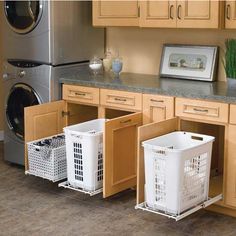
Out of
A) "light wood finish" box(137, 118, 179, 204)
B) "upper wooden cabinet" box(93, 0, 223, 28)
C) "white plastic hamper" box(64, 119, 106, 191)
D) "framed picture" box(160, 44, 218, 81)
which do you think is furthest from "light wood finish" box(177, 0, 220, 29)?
"white plastic hamper" box(64, 119, 106, 191)

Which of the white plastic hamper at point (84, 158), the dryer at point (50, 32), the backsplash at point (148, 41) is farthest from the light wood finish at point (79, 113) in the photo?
the white plastic hamper at point (84, 158)

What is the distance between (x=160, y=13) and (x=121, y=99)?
0.72m

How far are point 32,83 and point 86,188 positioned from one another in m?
1.14

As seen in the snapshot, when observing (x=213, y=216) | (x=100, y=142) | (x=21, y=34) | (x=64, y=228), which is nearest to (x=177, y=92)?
(x=100, y=142)

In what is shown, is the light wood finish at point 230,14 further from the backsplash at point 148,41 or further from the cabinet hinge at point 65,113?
the cabinet hinge at point 65,113

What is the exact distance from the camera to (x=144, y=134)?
11.6 feet

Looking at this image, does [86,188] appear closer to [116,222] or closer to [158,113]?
[116,222]

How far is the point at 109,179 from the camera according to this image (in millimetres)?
3803

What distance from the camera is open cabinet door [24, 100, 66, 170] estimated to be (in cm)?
423

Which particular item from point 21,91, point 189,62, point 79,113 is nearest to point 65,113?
point 79,113

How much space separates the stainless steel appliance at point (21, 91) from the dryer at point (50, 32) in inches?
2.6

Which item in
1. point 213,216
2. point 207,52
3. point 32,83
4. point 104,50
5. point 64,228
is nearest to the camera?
point 64,228

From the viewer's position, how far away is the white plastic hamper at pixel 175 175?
10.9 feet

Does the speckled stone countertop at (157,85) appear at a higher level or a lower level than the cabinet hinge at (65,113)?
higher
